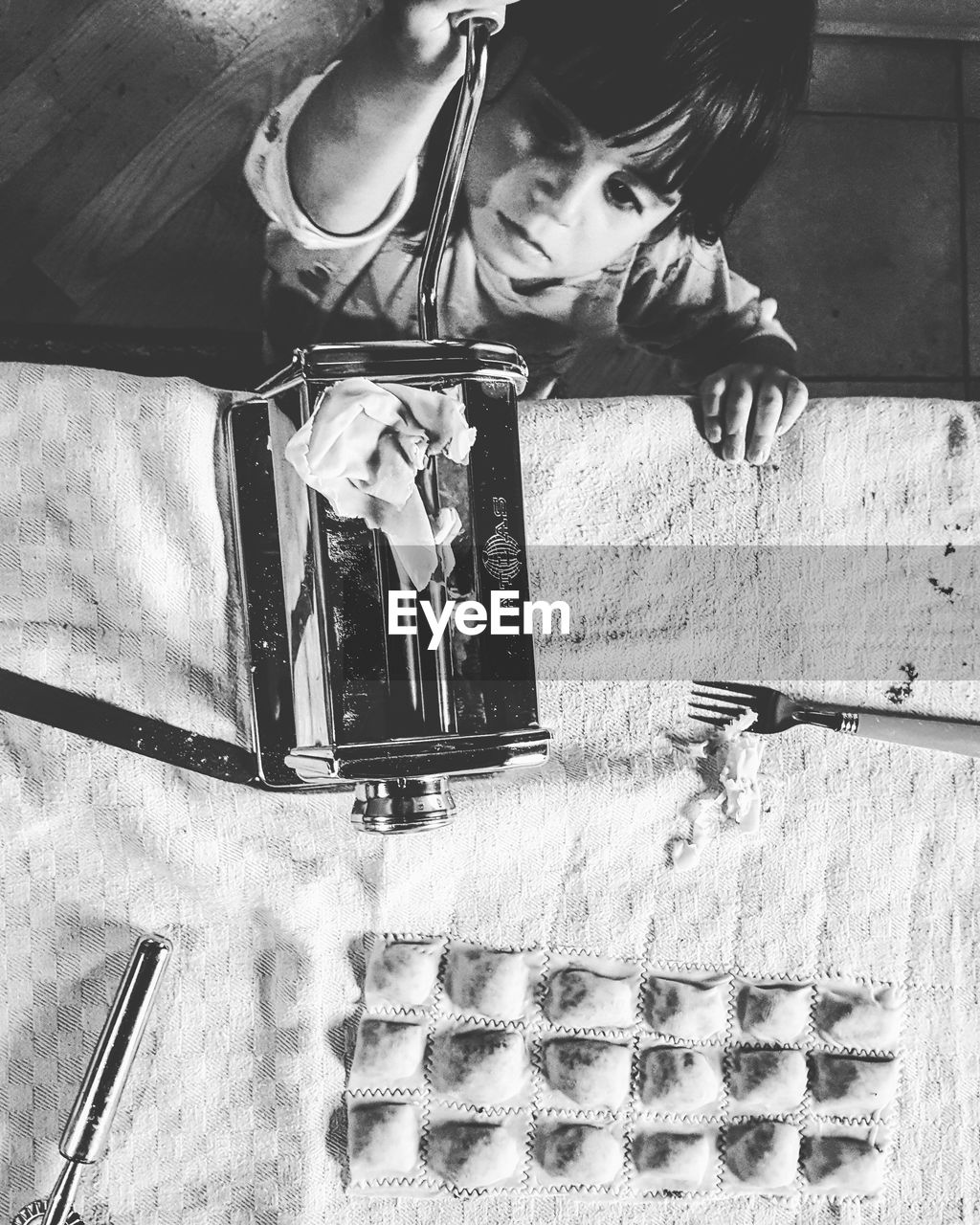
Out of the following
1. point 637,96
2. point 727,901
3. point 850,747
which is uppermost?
point 637,96

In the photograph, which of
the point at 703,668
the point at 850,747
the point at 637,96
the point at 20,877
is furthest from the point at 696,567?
the point at 20,877

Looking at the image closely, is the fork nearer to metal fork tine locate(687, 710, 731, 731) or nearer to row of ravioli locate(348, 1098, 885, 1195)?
metal fork tine locate(687, 710, 731, 731)

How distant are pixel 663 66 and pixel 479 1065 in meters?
0.75

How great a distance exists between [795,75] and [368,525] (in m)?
0.51

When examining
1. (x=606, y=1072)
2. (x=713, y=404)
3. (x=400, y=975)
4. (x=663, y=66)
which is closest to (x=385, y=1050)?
(x=400, y=975)

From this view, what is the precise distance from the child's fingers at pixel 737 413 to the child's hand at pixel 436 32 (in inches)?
11.6

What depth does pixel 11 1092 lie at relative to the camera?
596mm

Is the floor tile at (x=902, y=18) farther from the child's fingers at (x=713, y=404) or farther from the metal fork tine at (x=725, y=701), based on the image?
the metal fork tine at (x=725, y=701)

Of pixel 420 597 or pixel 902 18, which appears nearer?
pixel 420 597

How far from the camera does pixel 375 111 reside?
1.99 feet

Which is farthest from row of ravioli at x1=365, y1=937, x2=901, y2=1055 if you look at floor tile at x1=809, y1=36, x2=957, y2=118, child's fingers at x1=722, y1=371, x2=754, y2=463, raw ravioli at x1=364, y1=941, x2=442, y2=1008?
floor tile at x1=809, y1=36, x2=957, y2=118

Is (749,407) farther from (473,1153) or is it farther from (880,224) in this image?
(473,1153)

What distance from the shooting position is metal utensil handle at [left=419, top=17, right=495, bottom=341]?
1.82 ft

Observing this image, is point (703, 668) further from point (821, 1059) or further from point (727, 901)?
point (821, 1059)
